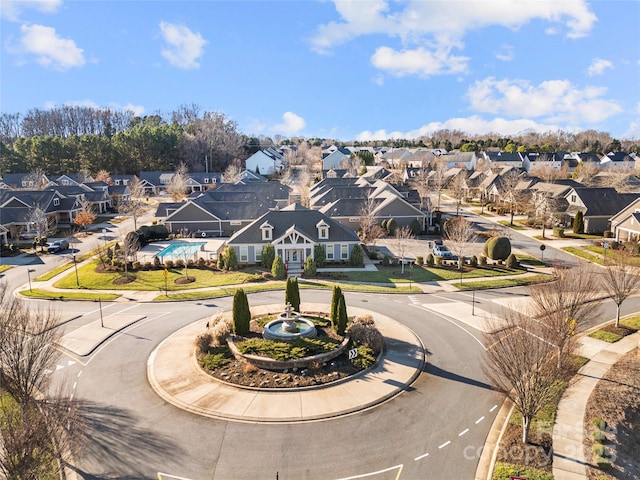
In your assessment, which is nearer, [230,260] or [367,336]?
[367,336]

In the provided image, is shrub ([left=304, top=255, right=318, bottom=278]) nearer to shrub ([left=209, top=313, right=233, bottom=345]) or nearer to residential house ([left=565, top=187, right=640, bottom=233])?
shrub ([left=209, top=313, right=233, bottom=345])

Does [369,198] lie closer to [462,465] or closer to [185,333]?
[185,333]

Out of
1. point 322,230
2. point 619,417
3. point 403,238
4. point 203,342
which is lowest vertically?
point 619,417

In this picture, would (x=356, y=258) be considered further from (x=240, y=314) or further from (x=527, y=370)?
(x=527, y=370)

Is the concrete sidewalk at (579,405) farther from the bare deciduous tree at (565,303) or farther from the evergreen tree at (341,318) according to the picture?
the evergreen tree at (341,318)

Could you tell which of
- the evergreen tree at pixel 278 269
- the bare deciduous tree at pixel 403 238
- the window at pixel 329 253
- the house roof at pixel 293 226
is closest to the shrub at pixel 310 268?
the evergreen tree at pixel 278 269

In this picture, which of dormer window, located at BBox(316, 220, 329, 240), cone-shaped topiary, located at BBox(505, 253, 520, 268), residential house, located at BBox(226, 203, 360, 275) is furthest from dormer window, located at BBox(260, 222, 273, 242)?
cone-shaped topiary, located at BBox(505, 253, 520, 268)

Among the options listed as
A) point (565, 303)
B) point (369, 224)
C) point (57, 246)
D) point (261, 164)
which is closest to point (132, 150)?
point (261, 164)
